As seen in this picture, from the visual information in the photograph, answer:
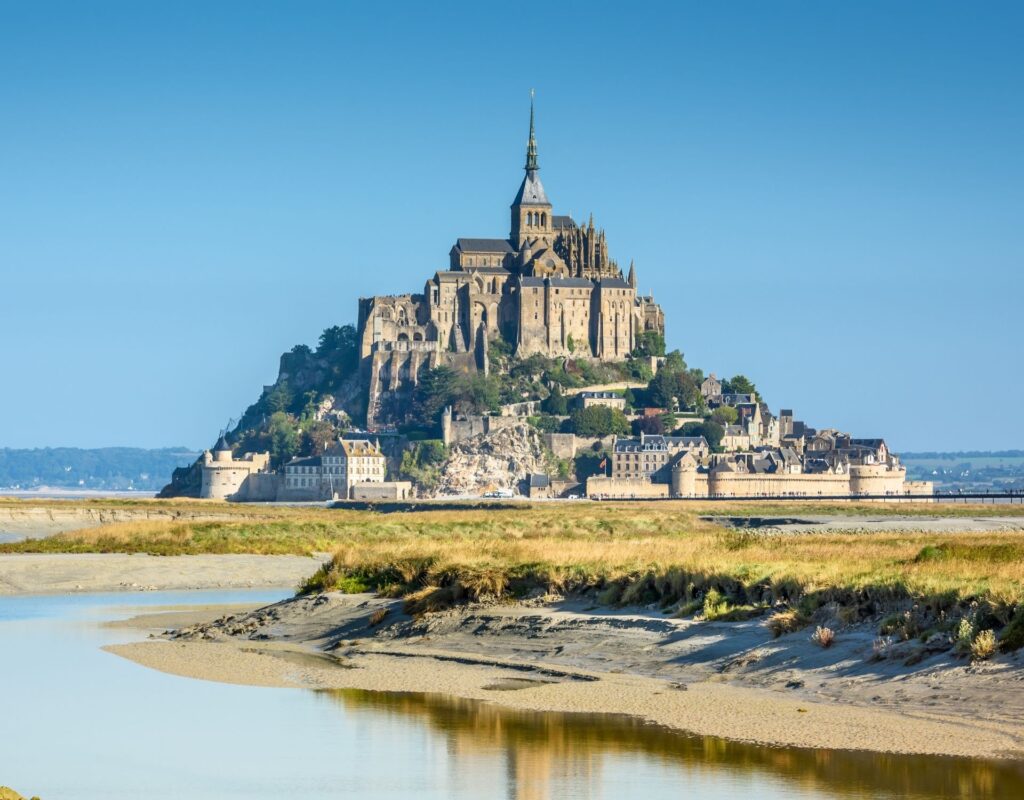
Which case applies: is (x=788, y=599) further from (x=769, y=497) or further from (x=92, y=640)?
(x=769, y=497)

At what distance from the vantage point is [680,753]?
15.4 metres

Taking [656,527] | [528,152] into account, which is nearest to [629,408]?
[528,152]

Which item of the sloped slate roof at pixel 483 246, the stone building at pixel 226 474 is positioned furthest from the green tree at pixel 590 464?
the stone building at pixel 226 474

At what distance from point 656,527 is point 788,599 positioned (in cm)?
3695

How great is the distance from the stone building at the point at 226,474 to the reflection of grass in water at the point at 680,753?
10688cm

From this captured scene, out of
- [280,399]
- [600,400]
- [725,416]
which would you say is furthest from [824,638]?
[280,399]

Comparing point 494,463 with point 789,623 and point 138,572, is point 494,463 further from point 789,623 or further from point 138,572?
point 789,623

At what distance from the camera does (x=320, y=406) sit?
447 ft

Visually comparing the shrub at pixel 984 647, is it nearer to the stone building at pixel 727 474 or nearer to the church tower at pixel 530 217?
the stone building at pixel 727 474

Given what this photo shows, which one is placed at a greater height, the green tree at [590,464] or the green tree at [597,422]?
the green tree at [597,422]

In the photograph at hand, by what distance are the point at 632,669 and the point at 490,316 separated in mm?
113241

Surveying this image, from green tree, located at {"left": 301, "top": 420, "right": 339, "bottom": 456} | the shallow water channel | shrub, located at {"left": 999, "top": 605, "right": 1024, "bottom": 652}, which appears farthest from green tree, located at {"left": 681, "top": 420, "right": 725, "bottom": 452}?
shrub, located at {"left": 999, "top": 605, "right": 1024, "bottom": 652}

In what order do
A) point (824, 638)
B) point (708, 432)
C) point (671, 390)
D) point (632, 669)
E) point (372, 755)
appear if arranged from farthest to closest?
point (671, 390) → point (708, 432) → point (632, 669) → point (824, 638) → point (372, 755)

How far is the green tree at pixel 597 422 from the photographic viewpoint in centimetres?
12656
